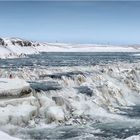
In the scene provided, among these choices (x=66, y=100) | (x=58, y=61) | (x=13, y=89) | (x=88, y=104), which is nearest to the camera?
(x=13, y=89)

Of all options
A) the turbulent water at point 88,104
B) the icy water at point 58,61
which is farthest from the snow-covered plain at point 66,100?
the icy water at point 58,61

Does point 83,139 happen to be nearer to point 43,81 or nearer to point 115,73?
point 43,81

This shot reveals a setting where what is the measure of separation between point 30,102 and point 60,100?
11.0ft

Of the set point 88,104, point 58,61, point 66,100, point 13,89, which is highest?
point 13,89

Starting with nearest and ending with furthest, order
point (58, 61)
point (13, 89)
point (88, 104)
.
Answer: point (13, 89), point (88, 104), point (58, 61)

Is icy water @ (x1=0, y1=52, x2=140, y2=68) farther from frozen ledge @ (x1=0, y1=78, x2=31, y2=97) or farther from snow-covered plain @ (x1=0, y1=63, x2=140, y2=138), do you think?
frozen ledge @ (x1=0, y1=78, x2=31, y2=97)

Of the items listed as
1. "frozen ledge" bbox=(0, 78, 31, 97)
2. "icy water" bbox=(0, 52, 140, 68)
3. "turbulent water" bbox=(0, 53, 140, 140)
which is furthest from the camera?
"icy water" bbox=(0, 52, 140, 68)

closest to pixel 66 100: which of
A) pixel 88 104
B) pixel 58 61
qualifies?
pixel 88 104

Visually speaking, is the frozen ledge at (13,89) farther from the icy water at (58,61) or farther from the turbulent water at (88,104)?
the icy water at (58,61)

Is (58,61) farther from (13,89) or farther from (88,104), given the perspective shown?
(13,89)

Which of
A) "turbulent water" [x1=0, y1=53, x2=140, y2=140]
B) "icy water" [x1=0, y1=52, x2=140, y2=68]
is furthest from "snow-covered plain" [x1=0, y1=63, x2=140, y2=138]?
"icy water" [x1=0, y1=52, x2=140, y2=68]

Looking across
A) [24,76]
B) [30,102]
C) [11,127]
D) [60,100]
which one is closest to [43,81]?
[24,76]

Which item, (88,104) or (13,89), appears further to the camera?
(88,104)

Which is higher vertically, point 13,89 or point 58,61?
point 13,89
